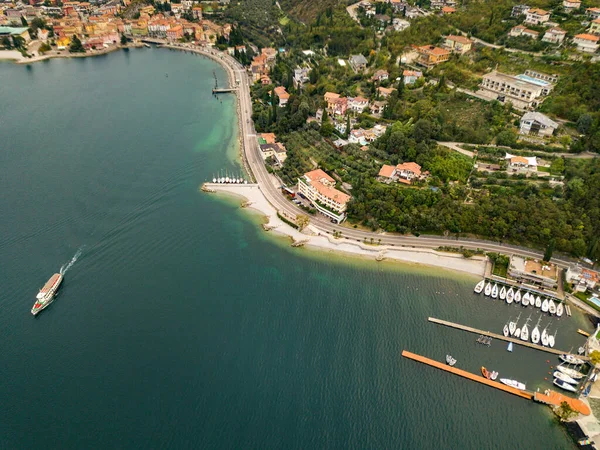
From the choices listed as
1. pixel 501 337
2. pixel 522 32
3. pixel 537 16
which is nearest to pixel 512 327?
pixel 501 337

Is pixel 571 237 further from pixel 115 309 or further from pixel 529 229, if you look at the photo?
pixel 115 309

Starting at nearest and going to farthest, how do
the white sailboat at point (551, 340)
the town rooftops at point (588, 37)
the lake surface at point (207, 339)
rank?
the lake surface at point (207, 339) < the white sailboat at point (551, 340) < the town rooftops at point (588, 37)

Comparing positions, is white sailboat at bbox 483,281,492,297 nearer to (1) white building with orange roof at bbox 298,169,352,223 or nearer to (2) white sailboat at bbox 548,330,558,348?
(2) white sailboat at bbox 548,330,558,348

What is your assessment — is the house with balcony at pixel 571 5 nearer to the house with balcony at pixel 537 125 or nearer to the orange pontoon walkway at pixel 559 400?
the house with balcony at pixel 537 125

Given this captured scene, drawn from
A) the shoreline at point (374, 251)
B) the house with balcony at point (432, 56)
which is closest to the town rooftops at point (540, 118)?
the shoreline at point (374, 251)

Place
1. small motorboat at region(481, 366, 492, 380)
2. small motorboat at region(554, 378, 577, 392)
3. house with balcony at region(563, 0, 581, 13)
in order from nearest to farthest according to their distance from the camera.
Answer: small motorboat at region(554, 378, 577, 392), small motorboat at region(481, 366, 492, 380), house with balcony at region(563, 0, 581, 13)

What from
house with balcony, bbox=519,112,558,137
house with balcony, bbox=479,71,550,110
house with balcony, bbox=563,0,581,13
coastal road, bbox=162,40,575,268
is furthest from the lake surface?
house with balcony, bbox=563,0,581,13

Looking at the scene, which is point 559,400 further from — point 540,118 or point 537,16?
point 537,16
